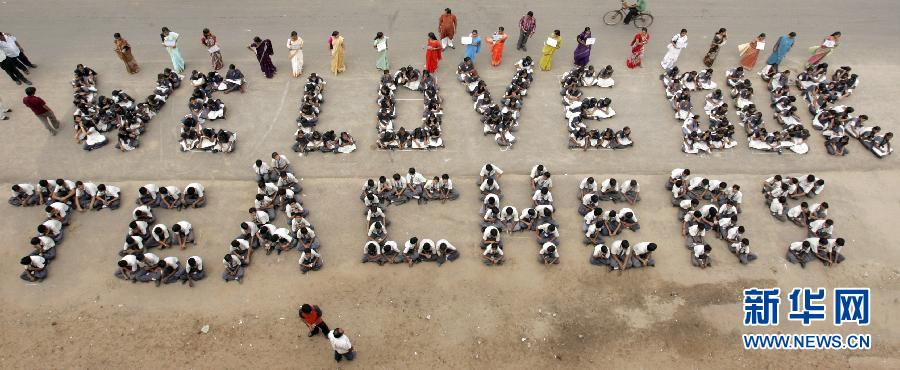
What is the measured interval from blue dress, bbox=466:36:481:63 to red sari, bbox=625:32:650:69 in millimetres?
5139

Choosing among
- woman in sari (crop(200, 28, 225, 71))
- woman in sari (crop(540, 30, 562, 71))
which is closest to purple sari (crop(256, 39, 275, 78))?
woman in sari (crop(200, 28, 225, 71))

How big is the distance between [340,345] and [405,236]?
354 cm

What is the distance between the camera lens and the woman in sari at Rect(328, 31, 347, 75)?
51.8ft

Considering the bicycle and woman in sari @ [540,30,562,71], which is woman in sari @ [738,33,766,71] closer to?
the bicycle

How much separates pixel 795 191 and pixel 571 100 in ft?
21.1

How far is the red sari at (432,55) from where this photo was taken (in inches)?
629

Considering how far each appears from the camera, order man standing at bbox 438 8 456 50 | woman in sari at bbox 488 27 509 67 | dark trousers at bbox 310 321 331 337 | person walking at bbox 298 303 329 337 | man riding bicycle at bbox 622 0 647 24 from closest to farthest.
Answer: person walking at bbox 298 303 329 337 < dark trousers at bbox 310 321 331 337 < woman in sari at bbox 488 27 509 67 < man standing at bbox 438 8 456 50 < man riding bicycle at bbox 622 0 647 24

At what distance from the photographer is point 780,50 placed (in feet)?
54.4

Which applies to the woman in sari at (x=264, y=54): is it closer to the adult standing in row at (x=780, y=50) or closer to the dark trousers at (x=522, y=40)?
the dark trousers at (x=522, y=40)

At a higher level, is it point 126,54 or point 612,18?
point 612,18

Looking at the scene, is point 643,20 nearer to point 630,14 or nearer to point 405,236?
point 630,14

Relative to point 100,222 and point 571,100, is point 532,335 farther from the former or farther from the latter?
point 100,222

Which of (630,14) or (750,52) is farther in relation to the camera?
(630,14)

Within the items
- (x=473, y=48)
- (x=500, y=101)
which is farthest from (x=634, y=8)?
(x=500, y=101)
